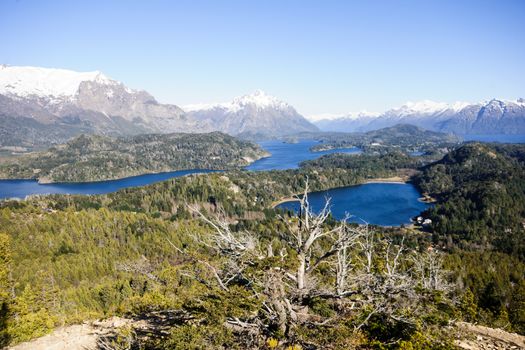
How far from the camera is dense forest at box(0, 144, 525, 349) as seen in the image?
604 inches

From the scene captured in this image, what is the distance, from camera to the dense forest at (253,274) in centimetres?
1535

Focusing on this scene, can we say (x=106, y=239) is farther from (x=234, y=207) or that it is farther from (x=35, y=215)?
(x=234, y=207)

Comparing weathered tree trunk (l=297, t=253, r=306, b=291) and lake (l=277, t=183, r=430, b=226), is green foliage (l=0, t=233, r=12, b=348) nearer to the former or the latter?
weathered tree trunk (l=297, t=253, r=306, b=291)

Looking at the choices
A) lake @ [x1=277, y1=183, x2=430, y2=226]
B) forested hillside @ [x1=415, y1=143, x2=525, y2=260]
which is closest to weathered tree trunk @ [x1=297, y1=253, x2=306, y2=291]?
forested hillside @ [x1=415, y1=143, x2=525, y2=260]

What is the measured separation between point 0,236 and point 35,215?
335 ft

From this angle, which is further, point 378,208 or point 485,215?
point 378,208

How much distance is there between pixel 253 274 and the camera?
1546 centimetres

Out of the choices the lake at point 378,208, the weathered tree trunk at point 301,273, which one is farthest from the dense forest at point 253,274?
the lake at point 378,208

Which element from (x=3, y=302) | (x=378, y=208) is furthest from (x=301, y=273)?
(x=378, y=208)

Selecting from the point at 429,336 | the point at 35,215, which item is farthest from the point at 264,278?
the point at 35,215

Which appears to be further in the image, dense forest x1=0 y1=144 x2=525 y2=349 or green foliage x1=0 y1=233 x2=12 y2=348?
green foliage x1=0 y1=233 x2=12 y2=348

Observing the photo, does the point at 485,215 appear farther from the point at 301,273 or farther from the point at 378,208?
the point at 301,273

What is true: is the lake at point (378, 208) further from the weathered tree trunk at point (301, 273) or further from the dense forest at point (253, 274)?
the weathered tree trunk at point (301, 273)

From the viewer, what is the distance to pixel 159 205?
582 feet
